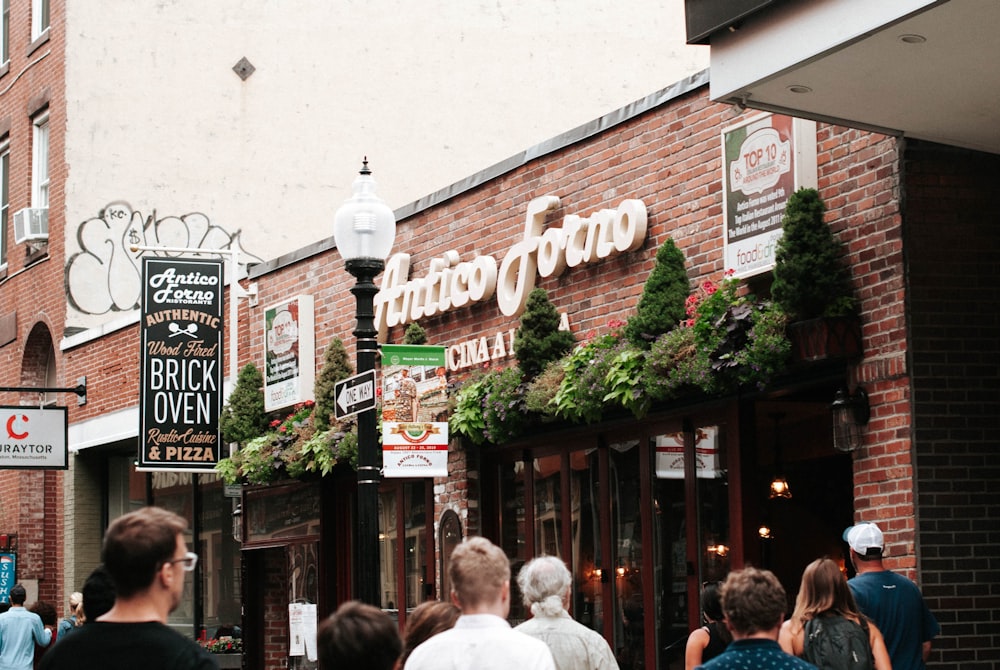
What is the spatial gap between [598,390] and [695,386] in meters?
0.85

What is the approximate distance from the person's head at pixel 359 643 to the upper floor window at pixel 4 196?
70.2 ft

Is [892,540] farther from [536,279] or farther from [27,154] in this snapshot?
[27,154]

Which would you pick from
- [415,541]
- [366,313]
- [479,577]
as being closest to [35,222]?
[415,541]

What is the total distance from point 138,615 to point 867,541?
15.2 ft

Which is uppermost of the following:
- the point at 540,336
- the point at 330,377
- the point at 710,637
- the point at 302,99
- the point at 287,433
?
the point at 302,99

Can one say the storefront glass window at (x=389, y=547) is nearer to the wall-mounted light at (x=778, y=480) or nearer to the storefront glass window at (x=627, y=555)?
the storefront glass window at (x=627, y=555)

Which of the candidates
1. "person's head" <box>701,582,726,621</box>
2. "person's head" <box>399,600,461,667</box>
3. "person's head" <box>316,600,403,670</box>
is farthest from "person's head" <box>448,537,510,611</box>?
"person's head" <box>701,582,726,621</box>

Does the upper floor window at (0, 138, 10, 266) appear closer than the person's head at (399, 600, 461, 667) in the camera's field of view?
No

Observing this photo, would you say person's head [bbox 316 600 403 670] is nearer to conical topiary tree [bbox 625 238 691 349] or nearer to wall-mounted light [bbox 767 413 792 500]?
conical topiary tree [bbox 625 238 691 349]

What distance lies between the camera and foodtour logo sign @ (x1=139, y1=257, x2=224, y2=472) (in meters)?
16.7

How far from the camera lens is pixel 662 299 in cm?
1030

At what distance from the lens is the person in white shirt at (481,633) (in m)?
5.23

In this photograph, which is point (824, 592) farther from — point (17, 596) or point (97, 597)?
point (17, 596)

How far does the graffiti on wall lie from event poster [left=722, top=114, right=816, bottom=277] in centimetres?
1293
